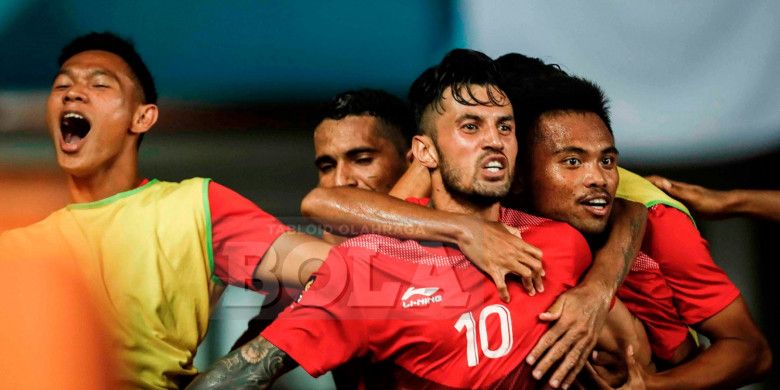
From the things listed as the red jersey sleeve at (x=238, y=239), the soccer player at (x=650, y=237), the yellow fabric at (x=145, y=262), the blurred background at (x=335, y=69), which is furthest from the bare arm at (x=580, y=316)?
the yellow fabric at (x=145, y=262)

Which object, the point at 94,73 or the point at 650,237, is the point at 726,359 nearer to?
the point at 650,237

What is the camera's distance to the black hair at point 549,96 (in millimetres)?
2283

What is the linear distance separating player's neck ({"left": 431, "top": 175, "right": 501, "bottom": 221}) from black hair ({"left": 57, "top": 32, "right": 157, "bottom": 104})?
77 centimetres

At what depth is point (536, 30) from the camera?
2545mm

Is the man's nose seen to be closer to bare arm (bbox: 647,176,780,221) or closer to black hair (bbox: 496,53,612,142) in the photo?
black hair (bbox: 496,53,612,142)

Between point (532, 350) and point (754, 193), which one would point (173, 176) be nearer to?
point (532, 350)

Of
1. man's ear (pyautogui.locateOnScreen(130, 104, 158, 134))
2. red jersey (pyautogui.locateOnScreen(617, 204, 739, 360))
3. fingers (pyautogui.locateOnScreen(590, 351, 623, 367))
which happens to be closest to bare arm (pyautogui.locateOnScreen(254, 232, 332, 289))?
man's ear (pyautogui.locateOnScreen(130, 104, 158, 134))

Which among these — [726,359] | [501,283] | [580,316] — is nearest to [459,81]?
[501,283]


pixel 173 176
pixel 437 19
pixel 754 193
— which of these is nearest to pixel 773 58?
pixel 754 193

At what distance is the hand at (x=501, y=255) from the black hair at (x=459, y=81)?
11.7 inches

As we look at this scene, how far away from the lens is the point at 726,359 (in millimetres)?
2252

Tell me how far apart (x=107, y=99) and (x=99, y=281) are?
0.46 meters

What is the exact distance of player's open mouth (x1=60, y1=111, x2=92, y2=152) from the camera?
2.18 metres

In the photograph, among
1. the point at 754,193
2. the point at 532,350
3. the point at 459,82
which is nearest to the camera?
the point at 532,350
